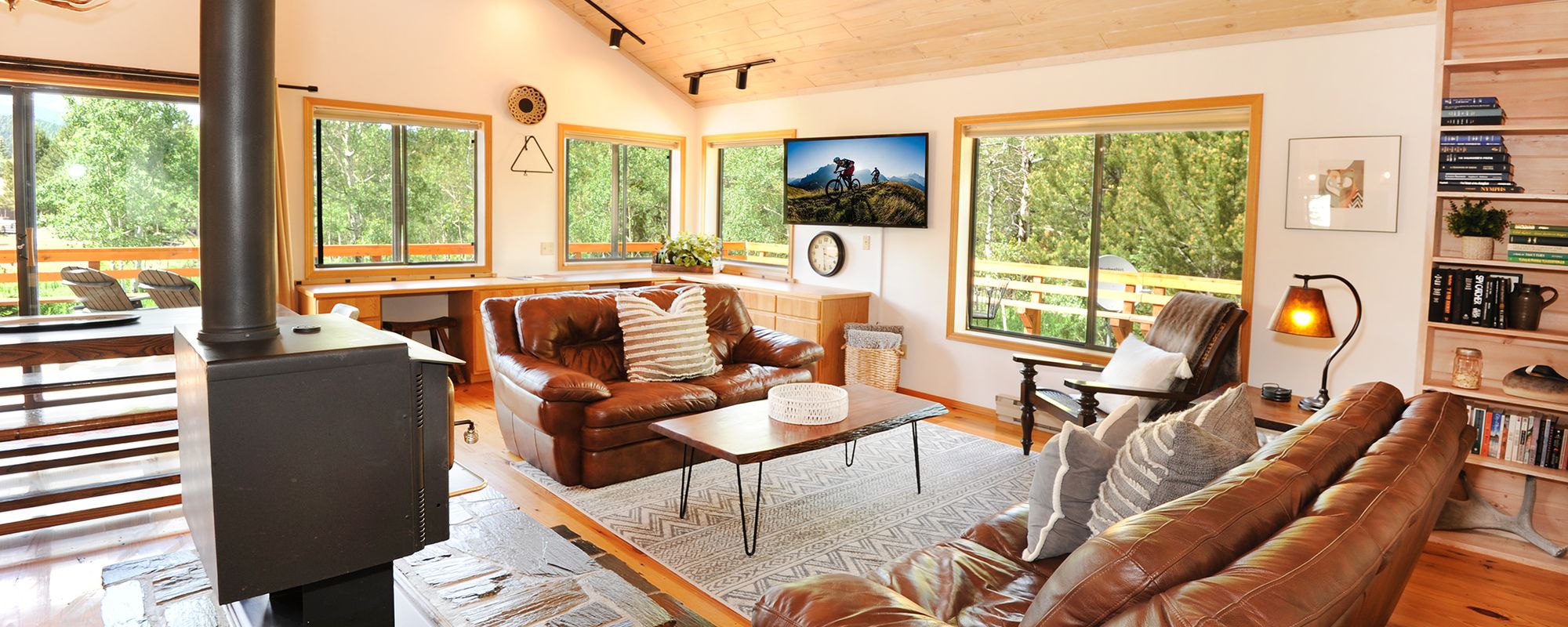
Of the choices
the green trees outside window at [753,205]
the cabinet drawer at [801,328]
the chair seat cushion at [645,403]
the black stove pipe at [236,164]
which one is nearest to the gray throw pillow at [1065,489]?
the black stove pipe at [236,164]

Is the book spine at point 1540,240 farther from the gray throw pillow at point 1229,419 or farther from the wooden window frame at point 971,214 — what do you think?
the gray throw pillow at point 1229,419

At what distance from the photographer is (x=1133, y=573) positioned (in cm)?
134

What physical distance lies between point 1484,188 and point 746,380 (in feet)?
10.5

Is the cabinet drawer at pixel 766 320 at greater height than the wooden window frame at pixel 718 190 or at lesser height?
lesser

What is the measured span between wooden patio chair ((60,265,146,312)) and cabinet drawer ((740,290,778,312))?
3.69 metres

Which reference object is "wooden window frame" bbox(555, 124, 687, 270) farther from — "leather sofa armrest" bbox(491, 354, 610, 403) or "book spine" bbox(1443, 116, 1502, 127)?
"book spine" bbox(1443, 116, 1502, 127)

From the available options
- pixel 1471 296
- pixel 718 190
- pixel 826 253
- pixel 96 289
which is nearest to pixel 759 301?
pixel 826 253

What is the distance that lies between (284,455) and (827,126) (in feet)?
17.1

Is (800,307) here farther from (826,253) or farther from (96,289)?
(96,289)

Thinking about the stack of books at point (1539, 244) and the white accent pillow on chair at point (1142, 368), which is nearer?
the stack of books at point (1539, 244)

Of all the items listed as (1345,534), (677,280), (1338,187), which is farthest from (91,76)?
(1338,187)

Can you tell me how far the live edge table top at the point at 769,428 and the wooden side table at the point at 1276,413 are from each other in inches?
48.8

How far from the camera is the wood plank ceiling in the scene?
14.3ft

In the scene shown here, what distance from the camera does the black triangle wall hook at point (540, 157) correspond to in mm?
6805
